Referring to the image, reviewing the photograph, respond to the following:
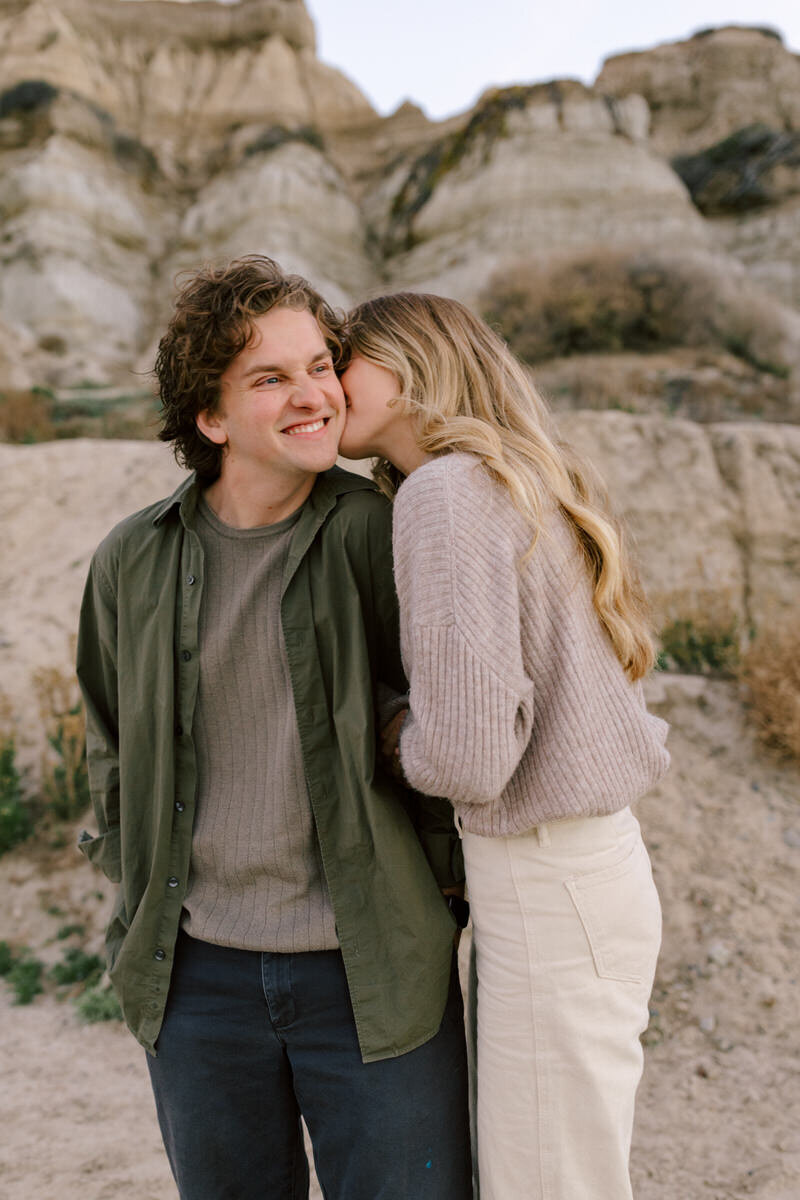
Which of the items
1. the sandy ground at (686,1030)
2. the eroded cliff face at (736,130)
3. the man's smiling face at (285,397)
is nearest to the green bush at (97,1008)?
the sandy ground at (686,1030)

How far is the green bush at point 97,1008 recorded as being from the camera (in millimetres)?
3416

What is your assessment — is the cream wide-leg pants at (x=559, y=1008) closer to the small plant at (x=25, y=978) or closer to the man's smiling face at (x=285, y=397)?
the man's smiling face at (x=285, y=397)

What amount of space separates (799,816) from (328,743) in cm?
360

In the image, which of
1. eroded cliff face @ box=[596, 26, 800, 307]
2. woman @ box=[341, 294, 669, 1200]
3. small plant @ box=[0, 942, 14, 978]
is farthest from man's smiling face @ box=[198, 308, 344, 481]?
eroded cliff face @ box=[596, 26, 800, 307]

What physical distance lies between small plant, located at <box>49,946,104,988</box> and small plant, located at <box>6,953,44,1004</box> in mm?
67

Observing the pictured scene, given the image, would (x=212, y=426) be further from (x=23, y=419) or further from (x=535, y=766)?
(x=23, y=419)

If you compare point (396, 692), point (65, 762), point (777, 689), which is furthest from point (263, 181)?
point (396, 692)

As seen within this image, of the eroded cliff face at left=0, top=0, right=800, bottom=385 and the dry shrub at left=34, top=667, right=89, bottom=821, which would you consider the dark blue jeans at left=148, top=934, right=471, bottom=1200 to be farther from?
the eroded cliff face at left=0, top=0, right=800, bottom=385

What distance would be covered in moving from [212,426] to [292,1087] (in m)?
1.43

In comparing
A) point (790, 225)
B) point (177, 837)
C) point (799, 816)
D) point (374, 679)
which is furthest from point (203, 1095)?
point (790, 225)

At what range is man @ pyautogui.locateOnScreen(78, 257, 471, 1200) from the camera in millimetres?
1536

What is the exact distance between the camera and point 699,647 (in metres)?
5.34

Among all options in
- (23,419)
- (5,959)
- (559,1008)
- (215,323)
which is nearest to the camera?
(559,1008)

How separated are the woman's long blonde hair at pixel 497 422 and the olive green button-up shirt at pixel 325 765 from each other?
0.26 metres
